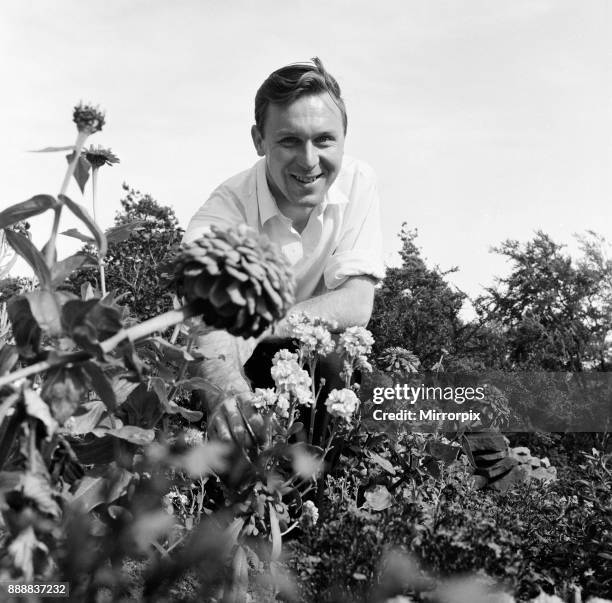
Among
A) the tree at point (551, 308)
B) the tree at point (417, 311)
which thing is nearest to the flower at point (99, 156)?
the tree at point (417, 311)

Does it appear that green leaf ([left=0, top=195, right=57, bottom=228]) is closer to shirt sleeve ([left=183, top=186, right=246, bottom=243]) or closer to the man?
the man

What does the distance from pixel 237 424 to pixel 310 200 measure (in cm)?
136

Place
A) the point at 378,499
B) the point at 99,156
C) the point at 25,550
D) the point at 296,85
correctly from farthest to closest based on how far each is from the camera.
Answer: the point at 296,85
the point at 378,499
the point at 99,156
the point at 25,550

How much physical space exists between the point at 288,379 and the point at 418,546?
2.89 ft

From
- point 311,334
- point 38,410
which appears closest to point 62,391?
point 38,410

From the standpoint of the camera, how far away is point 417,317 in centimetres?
1263

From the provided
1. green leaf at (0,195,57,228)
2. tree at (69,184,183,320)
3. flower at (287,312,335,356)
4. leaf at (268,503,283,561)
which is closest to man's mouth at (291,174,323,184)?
flower at (287,312,335,356)

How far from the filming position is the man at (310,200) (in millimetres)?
2777

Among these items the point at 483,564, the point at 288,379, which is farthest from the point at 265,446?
the point at 483,564

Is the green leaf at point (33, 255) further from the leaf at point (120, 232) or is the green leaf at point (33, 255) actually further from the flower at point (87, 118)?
the leaf at point (120, 232)

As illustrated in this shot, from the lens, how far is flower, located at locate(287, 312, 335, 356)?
229cm

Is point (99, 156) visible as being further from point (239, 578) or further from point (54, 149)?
point (239, 578)
